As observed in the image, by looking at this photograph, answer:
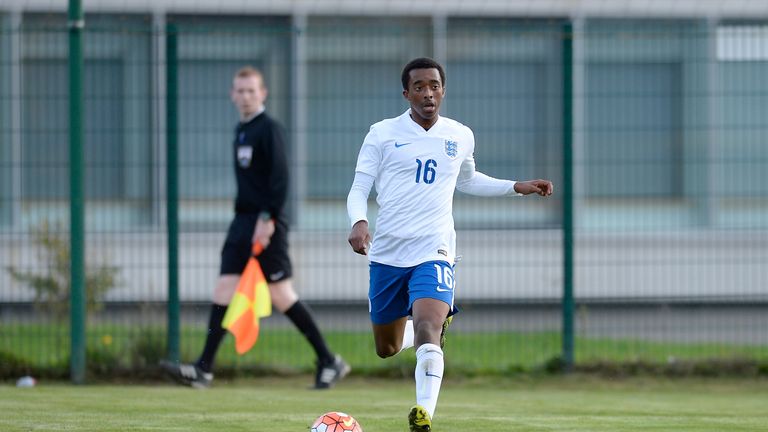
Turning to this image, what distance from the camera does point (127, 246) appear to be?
11.6 metres

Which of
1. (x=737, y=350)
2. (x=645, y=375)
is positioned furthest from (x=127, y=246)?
(x=737, y=350)

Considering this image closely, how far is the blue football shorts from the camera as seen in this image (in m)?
6.93

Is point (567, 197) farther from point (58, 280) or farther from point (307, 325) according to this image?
point (58, 280)

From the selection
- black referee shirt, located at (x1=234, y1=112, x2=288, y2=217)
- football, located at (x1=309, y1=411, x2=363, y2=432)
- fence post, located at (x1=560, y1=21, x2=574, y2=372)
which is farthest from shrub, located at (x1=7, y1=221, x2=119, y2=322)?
football, located at (x1=309, y1=411, x2=363, y2=432)

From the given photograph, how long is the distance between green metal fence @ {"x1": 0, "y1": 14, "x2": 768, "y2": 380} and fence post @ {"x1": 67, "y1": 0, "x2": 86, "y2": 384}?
21 cm

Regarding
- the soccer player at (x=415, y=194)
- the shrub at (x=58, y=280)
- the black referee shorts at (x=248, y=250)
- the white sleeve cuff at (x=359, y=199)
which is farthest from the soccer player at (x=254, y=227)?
the white sleeve cuff at (x=359, y=199)

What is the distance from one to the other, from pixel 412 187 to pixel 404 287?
1.85 ft

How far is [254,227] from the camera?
32.3 feet

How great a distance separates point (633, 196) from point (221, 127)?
12.9 ft

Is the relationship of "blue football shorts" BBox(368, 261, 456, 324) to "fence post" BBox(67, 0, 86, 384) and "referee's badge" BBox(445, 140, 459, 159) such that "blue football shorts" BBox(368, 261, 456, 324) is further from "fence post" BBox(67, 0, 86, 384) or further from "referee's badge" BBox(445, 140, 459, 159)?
"fence post" BBox(67, 0, 86, 384)

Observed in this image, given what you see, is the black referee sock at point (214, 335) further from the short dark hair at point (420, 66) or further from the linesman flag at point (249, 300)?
the short dark hair at point (420, 66)

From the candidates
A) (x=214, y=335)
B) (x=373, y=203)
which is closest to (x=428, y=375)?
(x=214, y=335)

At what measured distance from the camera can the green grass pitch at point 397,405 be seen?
24.5ft

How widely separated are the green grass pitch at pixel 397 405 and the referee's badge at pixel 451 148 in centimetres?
152
